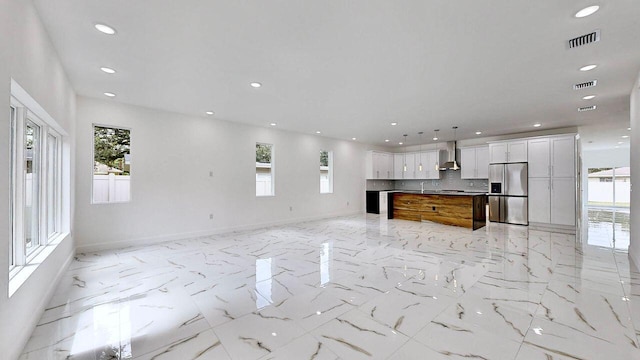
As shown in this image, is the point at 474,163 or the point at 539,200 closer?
the point at 539,200

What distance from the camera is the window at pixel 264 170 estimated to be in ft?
23.1

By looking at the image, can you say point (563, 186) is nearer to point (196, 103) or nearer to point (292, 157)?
point (292, 157)

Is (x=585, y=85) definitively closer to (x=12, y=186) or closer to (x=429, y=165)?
(x=429, y=165)

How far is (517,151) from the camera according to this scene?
7406 mm

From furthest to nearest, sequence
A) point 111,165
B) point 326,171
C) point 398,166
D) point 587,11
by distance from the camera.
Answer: point 398,166
point 326,171
point 111,165
point 587,11

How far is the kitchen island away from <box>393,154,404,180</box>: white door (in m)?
2.39

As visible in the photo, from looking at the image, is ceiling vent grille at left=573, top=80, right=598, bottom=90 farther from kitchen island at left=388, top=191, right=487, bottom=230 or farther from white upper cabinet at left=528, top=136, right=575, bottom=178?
white upper cabinet at left=528, top=136, right=575, bottom=178

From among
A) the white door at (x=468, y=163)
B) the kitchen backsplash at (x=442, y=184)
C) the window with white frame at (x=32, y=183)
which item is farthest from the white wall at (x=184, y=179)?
the white door at (x=468, y=163)

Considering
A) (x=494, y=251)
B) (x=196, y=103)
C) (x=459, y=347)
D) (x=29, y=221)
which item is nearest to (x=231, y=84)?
(x=196, y=103)

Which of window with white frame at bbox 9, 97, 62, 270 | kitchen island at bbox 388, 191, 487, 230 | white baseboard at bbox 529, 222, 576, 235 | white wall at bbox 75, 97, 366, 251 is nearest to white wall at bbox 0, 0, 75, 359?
window with white frame at bbox 9, 97, 62, 270

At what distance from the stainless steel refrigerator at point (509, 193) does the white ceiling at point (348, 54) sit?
2.33 meters

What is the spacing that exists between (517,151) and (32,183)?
9724 millimetres

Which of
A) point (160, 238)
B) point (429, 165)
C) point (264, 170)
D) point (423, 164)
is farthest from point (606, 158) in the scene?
point (160, 238)

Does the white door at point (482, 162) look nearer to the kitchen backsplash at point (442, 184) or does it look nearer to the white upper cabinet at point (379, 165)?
the kitchen backsplash at point (442, 184)
